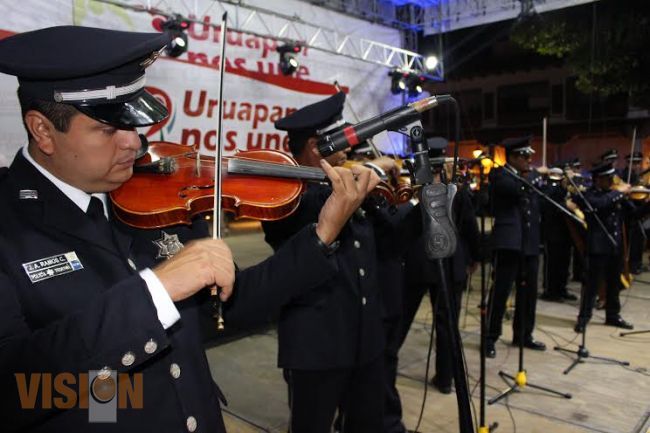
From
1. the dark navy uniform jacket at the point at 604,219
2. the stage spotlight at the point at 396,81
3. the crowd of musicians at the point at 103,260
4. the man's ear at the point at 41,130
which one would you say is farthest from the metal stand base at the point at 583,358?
the stage spotlight at the point at 396,81

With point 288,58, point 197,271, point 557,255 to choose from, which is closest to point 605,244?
point 557,255

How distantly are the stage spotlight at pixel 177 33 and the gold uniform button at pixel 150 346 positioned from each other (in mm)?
4959

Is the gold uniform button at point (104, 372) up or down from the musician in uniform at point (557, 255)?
up

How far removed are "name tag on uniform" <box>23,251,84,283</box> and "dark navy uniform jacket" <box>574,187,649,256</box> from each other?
613 centimetres

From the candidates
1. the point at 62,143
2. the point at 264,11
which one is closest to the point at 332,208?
the point at 62,143

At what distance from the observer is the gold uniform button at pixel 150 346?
1074 millimetres

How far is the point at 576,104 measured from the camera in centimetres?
1975

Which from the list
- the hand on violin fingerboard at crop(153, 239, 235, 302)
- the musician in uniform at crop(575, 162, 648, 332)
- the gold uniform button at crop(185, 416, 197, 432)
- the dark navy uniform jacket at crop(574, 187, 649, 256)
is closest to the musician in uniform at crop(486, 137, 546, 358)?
the musician in uniform at crop(575, 162, 648, 332)

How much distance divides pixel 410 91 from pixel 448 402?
6.39 meters

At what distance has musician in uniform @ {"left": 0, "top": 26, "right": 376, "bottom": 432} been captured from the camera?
1.05 metres

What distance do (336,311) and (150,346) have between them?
1.43 meters

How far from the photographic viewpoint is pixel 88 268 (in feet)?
4.09

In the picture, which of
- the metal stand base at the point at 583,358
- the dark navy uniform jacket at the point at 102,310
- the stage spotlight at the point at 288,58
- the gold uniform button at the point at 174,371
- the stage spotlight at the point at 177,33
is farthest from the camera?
the stage spotlight at the point at 288,58

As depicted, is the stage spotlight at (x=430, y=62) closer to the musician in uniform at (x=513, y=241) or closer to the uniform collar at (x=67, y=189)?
the musician in uniform at (x=513, y=241)
